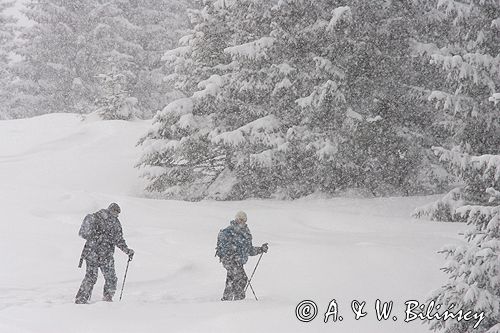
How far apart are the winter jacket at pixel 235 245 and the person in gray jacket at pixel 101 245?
1.74m

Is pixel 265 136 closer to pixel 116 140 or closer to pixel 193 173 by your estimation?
pixel 193 173

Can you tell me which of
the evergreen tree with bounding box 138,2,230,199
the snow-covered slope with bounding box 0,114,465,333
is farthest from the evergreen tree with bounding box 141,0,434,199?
the snow-covered slope with bounding box 0,114,465,333

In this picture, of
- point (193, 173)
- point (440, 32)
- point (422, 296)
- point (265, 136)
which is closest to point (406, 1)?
point (440, 32)

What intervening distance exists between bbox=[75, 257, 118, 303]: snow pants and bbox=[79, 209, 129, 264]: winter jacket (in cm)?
7

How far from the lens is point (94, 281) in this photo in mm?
11188

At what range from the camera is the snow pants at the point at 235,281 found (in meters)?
11.3

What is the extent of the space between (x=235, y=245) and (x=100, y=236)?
2448 millimetres

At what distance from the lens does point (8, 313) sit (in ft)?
32.6

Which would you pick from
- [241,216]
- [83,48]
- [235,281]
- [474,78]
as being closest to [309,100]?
[474,78]

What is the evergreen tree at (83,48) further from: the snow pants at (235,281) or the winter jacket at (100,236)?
the snow pants at (235,281)

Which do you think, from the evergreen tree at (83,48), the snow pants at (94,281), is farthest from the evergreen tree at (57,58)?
the snow pants at (94,281)

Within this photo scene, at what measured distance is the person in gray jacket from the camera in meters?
11.2

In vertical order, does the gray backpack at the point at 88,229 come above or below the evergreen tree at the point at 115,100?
below

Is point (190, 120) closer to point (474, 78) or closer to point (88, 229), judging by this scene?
point (474, 78)
